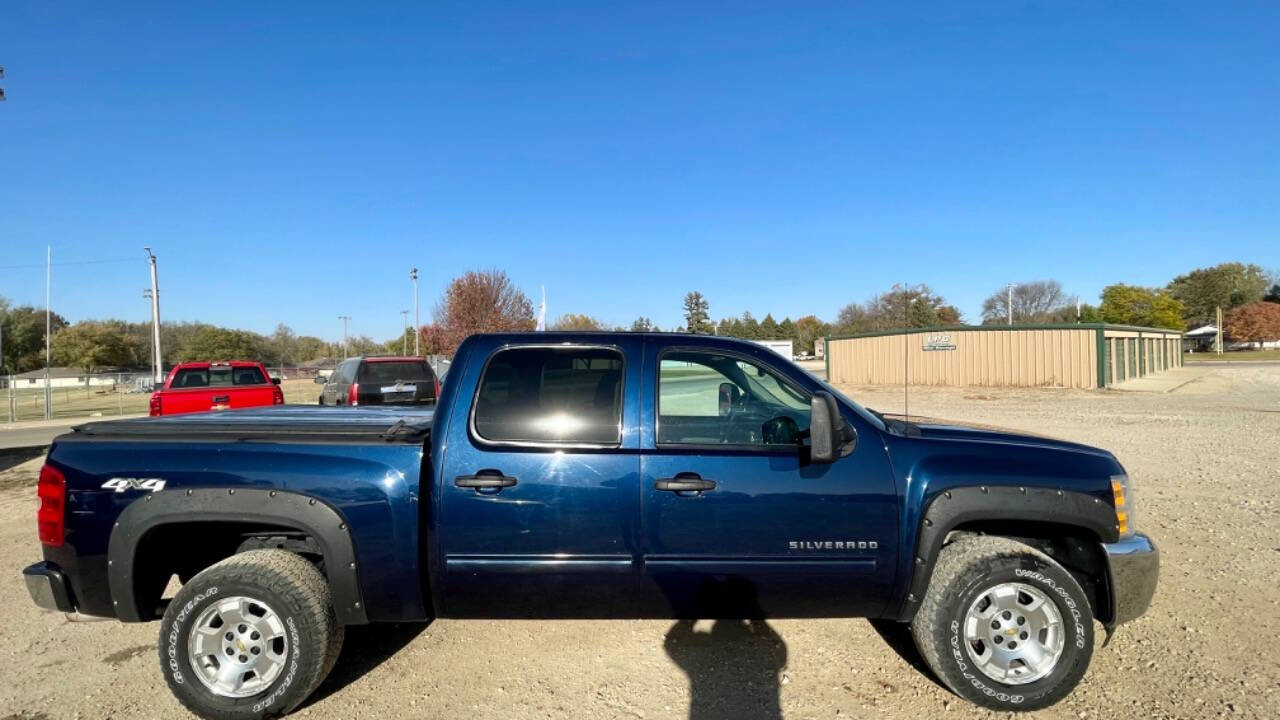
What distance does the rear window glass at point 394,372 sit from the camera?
36.1 ft

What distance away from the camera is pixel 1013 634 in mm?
3055

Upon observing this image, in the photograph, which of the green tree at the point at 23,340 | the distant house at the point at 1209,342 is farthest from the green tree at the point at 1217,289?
the green tree at the point at 23,340

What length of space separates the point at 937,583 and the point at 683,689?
4.43 feet

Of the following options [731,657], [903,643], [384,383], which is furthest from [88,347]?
[903,643]

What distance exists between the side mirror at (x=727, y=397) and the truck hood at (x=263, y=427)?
61.7 inches

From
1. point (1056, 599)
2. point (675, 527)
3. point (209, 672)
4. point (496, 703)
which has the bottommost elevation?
point (496, 703)

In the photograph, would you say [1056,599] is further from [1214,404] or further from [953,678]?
[1214,404]

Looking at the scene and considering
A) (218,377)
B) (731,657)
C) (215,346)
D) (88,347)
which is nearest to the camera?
(731,657)

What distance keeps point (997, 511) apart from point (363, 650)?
3.49 metres

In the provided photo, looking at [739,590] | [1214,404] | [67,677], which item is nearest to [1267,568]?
[739,590]

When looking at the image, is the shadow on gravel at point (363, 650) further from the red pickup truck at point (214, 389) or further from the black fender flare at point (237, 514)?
the red pickup truck at point (214, 389)

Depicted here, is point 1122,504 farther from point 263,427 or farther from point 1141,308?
point 1141,308

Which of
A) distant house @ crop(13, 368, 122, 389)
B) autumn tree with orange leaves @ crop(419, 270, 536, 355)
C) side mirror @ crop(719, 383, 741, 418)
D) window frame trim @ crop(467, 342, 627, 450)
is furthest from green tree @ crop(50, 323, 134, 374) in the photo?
side mirror @ crop(719, 383, 741, 418)

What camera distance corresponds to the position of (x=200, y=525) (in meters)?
3.11
